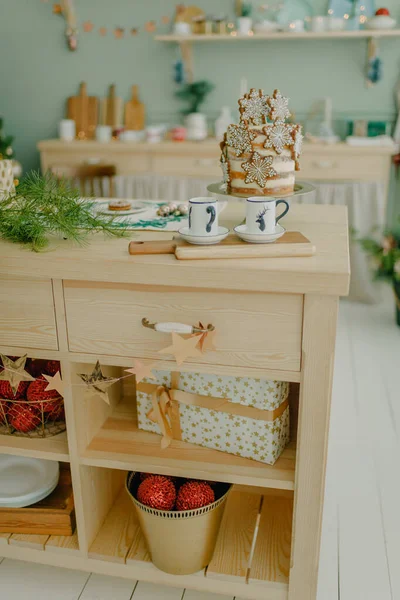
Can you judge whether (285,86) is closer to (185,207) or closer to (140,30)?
(140,30)

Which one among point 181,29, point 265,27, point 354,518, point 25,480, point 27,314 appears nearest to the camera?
point 27,314

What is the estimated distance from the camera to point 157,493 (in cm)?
146

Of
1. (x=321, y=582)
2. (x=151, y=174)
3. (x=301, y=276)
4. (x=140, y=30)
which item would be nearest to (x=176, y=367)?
(x=301, y=276)

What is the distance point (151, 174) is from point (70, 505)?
2648mm

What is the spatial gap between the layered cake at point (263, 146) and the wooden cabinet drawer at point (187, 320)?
1.00 ft

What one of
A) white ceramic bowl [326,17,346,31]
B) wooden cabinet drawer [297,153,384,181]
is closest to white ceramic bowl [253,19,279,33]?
white ceramic bowl [326,17,346,31]

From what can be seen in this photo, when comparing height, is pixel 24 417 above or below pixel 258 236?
below

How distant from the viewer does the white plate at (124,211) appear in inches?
63.7

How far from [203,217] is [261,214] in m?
0.12

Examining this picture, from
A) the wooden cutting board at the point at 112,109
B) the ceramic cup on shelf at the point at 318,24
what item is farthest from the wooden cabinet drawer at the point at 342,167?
the wooden cutting board at the point at 112,109

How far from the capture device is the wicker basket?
4.99 ft

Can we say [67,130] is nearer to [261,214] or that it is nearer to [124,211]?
[124,211]

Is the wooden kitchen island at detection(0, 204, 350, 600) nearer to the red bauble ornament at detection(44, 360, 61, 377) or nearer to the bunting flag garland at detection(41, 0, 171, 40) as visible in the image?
the red bauble ornament at detection(44, 360, 61, 377)

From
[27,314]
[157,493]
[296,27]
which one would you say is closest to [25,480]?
[157,493]
